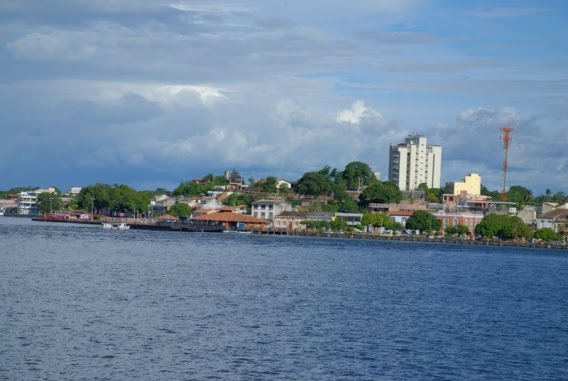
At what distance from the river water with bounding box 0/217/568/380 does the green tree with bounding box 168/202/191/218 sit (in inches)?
3650

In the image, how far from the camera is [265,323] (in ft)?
102

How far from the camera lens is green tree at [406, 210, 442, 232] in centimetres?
12575

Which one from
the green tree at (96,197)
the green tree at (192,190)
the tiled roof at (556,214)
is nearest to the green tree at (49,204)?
the green tree at (96,197)

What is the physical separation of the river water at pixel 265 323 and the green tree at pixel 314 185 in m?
100

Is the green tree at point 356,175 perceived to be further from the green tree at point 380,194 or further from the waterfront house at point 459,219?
the waterfront house at point 459,219

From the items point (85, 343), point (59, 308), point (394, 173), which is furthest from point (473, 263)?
point (394, 173)

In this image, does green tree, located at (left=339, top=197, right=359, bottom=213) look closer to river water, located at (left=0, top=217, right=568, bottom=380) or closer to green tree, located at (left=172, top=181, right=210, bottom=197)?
green tree, located at (left=172, top=181, right=210, bottom=197)

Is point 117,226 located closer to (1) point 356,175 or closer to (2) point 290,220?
(2) point 290,220

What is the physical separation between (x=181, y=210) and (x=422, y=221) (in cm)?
4025

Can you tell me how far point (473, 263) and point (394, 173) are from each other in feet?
377

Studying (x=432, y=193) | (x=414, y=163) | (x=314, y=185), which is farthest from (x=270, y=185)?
(x=414, y=163)

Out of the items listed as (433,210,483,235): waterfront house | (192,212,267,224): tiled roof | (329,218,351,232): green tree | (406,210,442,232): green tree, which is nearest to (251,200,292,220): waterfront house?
(192,212,267,224): tiled roof

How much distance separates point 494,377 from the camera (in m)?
24.5

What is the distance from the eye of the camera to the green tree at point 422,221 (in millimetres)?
125750
